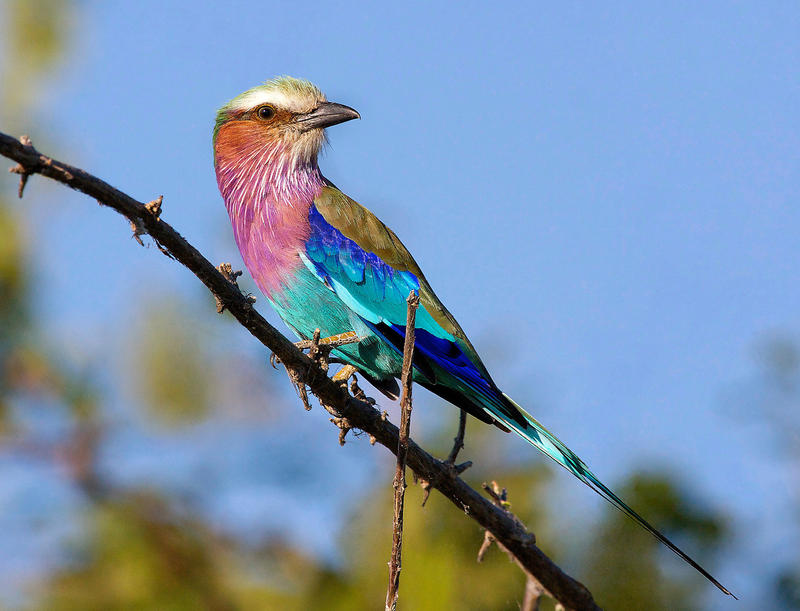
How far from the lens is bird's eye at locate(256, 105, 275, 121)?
18.9 ft

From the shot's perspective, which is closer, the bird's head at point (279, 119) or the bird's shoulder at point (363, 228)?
the bird's shoulder at point (363, 228)

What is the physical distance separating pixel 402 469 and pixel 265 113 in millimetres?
3292

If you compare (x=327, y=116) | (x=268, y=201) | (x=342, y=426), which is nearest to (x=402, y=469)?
(x=342, y=426)

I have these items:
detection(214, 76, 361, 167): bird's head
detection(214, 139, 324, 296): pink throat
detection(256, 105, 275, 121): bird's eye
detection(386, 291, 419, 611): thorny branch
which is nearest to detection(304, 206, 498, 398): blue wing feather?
detection(214, 139, 324, 296): pink throat

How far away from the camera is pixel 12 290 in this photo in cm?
576

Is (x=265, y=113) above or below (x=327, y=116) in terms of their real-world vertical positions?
below

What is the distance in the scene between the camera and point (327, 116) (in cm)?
570

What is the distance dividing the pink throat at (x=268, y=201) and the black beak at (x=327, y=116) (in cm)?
23

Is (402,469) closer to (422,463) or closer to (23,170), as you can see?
(422,463)

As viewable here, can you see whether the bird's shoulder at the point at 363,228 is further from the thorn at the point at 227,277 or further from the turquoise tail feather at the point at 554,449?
the thorn at the point at 227,277

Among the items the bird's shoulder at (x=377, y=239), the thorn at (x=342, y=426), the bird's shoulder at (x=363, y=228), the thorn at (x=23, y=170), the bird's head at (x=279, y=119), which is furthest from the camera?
the bird's head at (x=279, y=119)

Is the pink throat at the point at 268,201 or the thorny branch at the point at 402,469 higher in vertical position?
the pink throat at the point at 268,201

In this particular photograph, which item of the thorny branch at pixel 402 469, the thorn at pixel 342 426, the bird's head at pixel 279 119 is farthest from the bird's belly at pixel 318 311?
the thorny branch at pixel 402 469

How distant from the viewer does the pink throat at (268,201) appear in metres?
4.98
